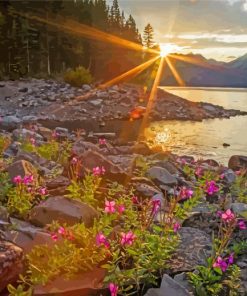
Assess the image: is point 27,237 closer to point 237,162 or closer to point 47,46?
point 237,162

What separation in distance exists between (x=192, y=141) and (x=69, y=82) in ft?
84.7

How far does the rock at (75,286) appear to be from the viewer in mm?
4047

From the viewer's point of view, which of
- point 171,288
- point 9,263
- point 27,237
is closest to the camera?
point 9,263

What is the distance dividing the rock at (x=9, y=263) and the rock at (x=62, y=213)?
1336 mm

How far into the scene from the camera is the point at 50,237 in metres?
4.73

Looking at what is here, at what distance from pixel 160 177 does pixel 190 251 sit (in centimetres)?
414

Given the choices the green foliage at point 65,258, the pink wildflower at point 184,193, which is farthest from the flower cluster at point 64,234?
the pink wildflower at point 184,193

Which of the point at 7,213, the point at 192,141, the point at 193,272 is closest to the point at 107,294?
the point at 193,272

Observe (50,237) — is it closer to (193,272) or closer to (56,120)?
(193,272)

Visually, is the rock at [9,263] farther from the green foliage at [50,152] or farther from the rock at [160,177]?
the green foliage at [50,152]

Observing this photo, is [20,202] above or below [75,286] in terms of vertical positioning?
above

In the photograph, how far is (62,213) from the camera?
5355 mm

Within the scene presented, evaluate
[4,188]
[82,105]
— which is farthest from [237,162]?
[82,105]

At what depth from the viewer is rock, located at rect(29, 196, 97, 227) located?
5324 mm
